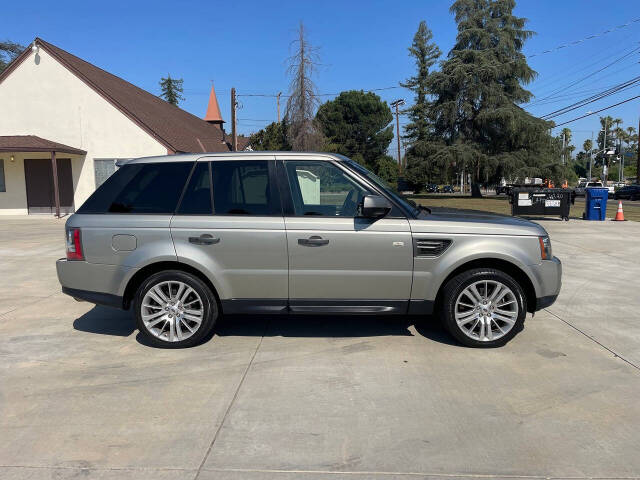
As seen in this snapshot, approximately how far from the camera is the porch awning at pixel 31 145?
18.7m

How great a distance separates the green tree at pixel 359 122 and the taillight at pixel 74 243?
5319 cm

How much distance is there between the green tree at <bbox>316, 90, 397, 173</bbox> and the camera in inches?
2266

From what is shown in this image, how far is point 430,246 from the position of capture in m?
4.55

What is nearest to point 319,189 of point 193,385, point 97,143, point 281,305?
point 281,305

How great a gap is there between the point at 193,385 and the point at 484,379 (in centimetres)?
240

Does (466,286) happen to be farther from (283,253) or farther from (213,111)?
(213,111)

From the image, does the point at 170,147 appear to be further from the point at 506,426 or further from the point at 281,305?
the point at 506,426

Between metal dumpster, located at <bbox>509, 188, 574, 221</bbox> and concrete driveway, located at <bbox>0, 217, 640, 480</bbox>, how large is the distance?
1049cm

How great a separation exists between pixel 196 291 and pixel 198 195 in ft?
3.06

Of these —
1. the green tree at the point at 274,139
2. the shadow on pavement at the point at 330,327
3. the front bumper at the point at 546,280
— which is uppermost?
the green tree at the point at 274,139

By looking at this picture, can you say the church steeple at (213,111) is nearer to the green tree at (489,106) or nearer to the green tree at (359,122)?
the green tree at (359,122)

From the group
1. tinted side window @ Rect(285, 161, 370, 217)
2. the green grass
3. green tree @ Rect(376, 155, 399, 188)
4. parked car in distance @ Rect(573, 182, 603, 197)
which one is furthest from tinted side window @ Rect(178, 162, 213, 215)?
green tree @ Rect(376, 155, 399, 188)

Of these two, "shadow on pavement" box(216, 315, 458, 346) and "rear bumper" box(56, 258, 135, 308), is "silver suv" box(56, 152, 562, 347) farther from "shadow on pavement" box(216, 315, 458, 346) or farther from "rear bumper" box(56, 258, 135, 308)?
"shadow on pavement" box(216, 315, 458, 346)

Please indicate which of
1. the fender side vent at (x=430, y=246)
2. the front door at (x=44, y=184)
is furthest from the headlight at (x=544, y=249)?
the front door at (x=44, y=184)
